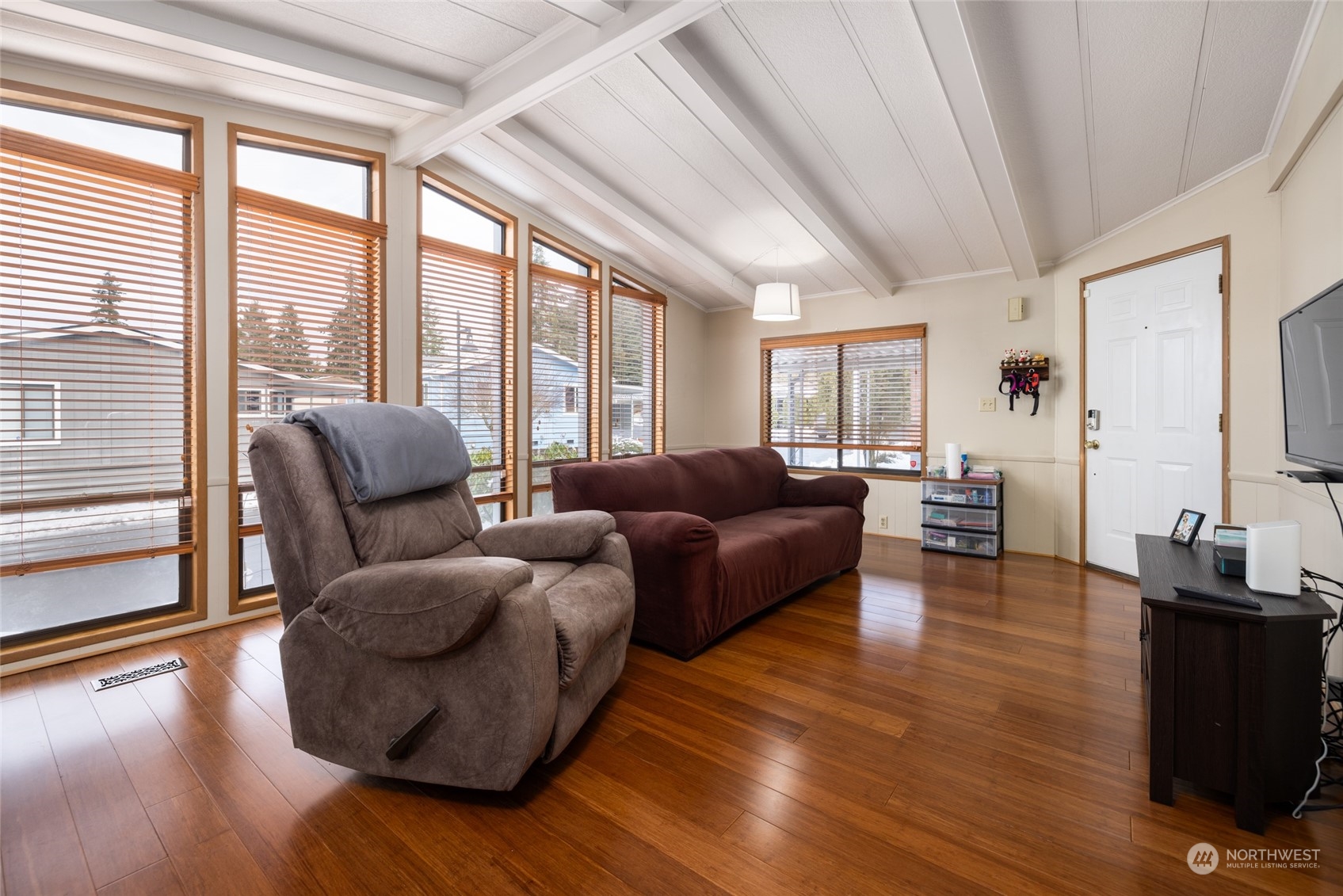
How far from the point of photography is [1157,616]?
5.16ft

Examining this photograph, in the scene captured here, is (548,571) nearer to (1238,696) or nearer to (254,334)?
(1238,696)

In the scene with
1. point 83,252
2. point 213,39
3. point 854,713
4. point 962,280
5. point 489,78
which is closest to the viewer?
point 854,713

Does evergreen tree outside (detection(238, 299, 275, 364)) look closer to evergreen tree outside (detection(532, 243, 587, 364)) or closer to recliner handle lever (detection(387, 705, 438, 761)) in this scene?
evergreen tree outside (detection(532, 243, 587, 364))

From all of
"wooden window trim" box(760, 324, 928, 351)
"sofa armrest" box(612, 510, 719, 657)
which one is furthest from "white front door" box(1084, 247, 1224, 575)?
"sofa armrest" box(612, 510, 719, 657)

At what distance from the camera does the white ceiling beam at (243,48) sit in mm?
2127

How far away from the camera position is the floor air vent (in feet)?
7.42

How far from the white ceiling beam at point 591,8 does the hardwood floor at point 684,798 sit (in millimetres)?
2696

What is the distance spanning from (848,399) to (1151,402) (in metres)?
2.26

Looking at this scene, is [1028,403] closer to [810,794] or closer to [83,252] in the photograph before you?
[810,794]

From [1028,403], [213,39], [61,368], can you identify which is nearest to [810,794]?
[61,368]

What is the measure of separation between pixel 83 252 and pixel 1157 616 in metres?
4.16

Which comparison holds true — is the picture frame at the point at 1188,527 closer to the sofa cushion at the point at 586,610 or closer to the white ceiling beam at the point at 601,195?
the sofa cushion at the point at 586,610

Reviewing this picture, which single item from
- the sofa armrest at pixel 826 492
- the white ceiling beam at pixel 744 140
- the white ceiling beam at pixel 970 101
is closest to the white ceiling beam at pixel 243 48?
the white ceiling beam at pixel 744 140

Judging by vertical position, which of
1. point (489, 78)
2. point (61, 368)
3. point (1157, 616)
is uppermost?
point (489, 78)
